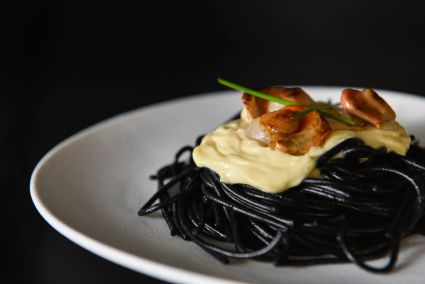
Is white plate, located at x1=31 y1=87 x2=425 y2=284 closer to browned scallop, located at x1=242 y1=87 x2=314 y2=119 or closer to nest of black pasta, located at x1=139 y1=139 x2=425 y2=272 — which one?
nest of black pasta, located at x1=139 y1=139 x2=425 y2=272

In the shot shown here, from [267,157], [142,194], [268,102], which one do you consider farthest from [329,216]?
[142,194]

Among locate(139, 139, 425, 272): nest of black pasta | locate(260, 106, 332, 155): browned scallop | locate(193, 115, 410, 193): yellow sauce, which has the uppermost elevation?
locate(260, 106, 332, 155): browned scallop

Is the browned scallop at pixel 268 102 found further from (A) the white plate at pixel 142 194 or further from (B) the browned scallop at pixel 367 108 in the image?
(A) the white plate at pixel 142 194

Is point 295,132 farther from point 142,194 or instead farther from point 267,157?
point 142,194

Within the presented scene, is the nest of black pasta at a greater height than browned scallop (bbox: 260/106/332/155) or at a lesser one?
lesser

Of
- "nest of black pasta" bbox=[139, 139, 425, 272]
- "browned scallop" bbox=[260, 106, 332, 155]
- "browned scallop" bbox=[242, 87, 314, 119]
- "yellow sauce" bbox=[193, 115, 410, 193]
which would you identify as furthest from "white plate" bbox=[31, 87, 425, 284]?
"browned scallop" bbox=[242, 87, 314, 119]

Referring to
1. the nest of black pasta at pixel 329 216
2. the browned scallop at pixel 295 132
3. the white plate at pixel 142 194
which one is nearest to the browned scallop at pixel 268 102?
the browned scallop at pixel 295 132
